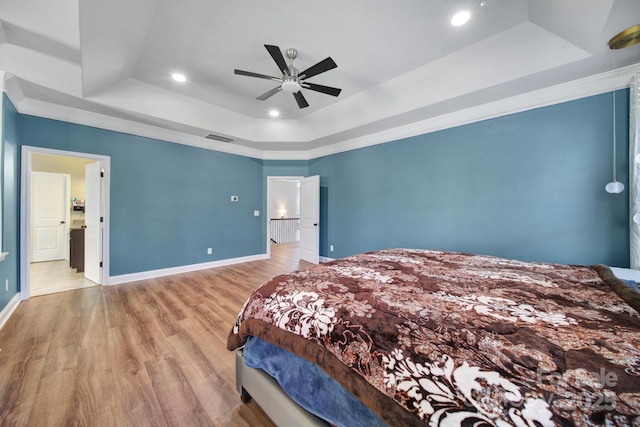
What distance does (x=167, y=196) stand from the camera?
427 centimetres

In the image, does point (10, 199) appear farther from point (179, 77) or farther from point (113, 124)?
point (179, 77)

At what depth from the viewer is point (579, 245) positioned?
259cm

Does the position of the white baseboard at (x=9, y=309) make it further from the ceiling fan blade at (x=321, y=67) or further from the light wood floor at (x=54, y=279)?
the ceiling fan blade at (x=321, y=67)

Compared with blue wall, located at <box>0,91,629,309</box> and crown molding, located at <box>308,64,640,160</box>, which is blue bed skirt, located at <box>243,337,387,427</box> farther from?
crown molding, located at <box>308,64,640,160</box>

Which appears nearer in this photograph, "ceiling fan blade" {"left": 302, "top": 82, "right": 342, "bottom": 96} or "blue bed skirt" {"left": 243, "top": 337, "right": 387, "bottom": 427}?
"blue bed skirt" {"left": 243, "top": 337, "right": 387, "bottom": 427}

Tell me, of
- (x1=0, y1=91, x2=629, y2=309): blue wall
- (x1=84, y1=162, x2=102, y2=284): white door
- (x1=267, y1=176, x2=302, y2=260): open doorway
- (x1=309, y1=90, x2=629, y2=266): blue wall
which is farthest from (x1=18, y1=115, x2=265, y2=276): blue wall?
(x1=267, y1=176, x2=302, y2=260): open doorway

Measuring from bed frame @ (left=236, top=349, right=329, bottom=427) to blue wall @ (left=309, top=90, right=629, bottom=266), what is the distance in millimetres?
3108

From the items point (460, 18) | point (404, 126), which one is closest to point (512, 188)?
point (404, 126)

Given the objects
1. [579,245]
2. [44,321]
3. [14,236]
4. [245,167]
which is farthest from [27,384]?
[579,245]

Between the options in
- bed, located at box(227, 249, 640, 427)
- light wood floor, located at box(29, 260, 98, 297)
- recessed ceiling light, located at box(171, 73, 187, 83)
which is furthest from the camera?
light wood floor, located at box(29, 260, 98, 297)

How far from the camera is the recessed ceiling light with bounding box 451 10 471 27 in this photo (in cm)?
217

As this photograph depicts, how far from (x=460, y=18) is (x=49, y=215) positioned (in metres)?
8.10

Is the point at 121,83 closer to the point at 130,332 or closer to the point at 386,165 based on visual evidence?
the point at 130,332

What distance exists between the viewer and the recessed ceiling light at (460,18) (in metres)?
2.17
